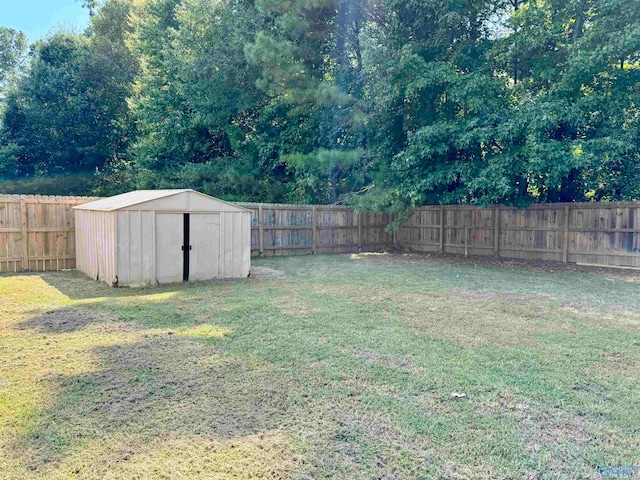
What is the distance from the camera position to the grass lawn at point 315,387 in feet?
8.36

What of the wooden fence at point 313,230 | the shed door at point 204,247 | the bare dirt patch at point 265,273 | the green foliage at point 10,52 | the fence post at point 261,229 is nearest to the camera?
the shed door at point 204,247

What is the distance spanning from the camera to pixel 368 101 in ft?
46.0

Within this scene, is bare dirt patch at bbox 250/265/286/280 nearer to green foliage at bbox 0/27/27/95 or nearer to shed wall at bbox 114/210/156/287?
shed wall at bbox 114/210/156/287

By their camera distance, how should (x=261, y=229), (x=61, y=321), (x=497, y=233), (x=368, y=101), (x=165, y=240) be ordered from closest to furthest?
(x=61, y=321), (x=165, y=240), (x=261, y=229), (x=497, y=233), (x=368, y=101)

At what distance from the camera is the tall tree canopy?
408 inches

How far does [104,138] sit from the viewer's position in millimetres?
24547

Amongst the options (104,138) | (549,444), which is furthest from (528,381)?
(104,138)

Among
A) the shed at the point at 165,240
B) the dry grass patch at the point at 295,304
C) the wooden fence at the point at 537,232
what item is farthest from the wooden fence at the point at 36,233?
the wooden fence at the point at 537,232

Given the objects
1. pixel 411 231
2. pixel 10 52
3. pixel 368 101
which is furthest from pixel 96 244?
pixel 10 52

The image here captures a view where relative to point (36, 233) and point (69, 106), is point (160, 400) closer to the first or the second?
point (36, 233)

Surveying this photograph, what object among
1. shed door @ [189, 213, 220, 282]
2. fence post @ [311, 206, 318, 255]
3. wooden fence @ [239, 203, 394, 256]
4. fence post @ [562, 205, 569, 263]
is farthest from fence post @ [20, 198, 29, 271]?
fence post @ [562, 205, 569, 263]

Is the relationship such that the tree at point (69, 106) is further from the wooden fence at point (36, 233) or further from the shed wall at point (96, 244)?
the shed wall at point (96, 244)

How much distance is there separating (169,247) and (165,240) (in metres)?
0.16

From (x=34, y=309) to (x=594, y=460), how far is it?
6.56m
